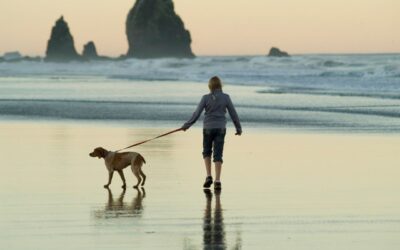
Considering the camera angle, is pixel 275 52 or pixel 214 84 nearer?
pixel 214 84

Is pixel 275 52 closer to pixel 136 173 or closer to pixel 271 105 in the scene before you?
pixel 271 105

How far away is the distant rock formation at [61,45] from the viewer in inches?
6722

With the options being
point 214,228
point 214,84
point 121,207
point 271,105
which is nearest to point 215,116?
point 214,84

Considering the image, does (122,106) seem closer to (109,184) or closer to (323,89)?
(323,89)

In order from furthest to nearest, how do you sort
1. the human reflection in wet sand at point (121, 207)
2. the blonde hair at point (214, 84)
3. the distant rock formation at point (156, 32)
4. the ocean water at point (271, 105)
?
the distant rock formation at point (156, 32)
the ocean water at point (271, 105)
the blonde hair at point (214, 84)
the human reflection in wet sand at point (121, 207)

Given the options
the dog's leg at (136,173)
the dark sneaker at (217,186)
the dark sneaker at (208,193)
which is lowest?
the dark sneaker at (208,193)

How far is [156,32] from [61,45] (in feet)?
51.4

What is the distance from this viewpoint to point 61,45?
175 meters

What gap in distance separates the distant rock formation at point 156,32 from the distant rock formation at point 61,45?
938cm

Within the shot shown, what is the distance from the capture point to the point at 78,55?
172 metres

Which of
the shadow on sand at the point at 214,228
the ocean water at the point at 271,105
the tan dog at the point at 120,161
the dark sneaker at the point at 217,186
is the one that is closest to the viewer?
the shadow on sand at the point at 214,228

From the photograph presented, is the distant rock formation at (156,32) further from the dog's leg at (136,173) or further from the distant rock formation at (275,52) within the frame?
the dog's leg at (136,173)

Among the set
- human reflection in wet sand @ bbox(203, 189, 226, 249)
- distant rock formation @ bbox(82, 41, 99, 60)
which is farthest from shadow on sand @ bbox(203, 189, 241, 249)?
distant rock formation @ bbox(82, 41, 99, 60)

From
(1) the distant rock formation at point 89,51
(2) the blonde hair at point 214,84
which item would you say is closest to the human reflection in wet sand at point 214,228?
(2) the blonde hair at point 214,84
